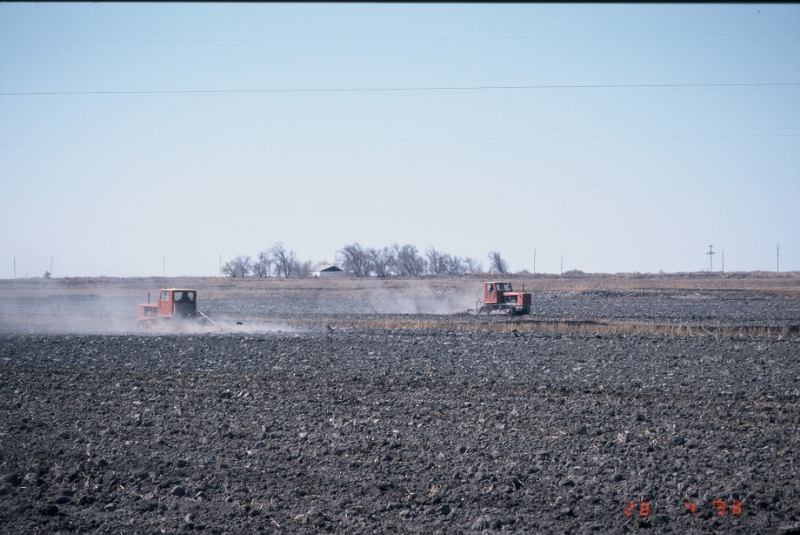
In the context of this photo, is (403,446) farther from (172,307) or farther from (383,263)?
(383,263)

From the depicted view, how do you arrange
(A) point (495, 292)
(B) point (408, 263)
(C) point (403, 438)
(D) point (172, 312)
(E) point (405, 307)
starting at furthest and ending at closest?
(B) point (408, 263)
(E) point (405, 307)
(A) point (495, 292)
(D) point (172, 312)
(C) point (403, 438)

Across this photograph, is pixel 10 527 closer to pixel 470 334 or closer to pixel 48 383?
pixel 48 383

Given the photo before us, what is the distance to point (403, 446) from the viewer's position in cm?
996

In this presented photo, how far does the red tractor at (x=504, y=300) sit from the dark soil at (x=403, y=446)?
19.1 meters

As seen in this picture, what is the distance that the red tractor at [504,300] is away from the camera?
3688 cm

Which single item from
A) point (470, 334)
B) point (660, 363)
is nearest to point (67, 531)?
point (660, 363)

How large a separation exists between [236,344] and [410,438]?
1328cm

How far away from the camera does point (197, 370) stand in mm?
16828

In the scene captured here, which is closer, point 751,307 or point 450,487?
point 450,487

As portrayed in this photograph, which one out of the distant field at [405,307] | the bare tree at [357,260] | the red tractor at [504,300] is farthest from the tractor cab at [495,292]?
the bare tree at [357,260]

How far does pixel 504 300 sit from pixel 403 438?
2827cm

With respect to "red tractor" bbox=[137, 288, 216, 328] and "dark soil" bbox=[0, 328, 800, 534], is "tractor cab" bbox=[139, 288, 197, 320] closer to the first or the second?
"red tractor" bbox=[137, 288, 216, 328]
